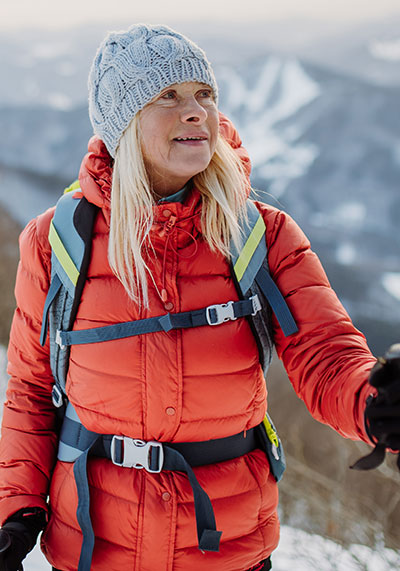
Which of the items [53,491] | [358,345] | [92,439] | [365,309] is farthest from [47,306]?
[365,309]

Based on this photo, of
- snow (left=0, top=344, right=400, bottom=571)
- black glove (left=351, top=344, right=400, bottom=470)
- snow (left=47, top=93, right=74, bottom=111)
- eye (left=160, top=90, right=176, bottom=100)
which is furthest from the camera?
snow (left=47, top=93, right=74, bottom=111)

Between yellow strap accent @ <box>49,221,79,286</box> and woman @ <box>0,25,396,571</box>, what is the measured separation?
4 cm

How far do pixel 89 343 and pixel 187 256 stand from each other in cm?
25

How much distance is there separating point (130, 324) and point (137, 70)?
0.52m

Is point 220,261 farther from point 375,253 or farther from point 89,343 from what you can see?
point 375,253

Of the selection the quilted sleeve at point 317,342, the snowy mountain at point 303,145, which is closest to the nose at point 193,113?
the quilted sleeve at point 317,342

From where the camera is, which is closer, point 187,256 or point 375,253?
point 187,256

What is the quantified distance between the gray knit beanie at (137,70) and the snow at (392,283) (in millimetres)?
6576

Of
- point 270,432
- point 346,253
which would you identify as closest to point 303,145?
point 346,253

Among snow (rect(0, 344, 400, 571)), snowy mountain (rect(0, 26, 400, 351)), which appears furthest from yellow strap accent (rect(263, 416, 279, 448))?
snowy mountain (rect(0, 26, 400, 351))

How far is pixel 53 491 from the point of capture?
114cm

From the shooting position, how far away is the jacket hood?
112cm

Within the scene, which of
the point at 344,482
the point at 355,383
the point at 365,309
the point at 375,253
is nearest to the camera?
the point at 355,383

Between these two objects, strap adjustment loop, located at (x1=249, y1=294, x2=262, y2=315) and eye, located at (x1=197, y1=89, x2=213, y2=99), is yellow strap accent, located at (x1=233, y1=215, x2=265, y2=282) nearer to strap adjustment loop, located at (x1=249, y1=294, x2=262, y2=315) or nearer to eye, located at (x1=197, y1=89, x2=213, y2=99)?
strap adjustment loop, located at (x1=249, y1=294, x2=262, y2=315)
